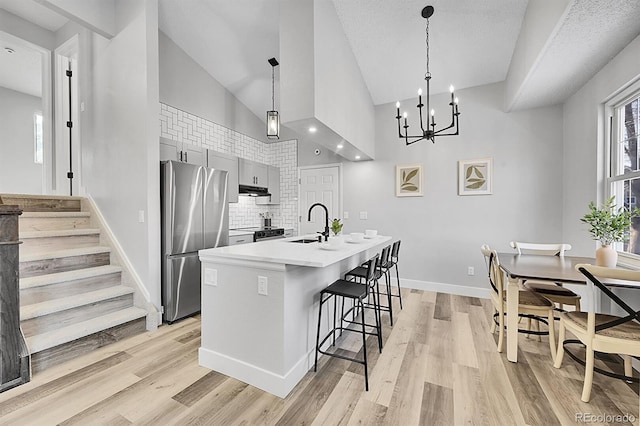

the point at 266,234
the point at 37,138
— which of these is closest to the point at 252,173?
the point at 266,234

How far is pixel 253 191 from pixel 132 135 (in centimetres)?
234

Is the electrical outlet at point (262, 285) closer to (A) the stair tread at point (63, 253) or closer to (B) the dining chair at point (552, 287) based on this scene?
(A) the stair tread at point (63, 253)

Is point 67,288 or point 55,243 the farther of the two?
point 55,243

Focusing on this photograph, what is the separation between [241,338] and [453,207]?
3.47 m

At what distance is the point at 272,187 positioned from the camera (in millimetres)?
5508

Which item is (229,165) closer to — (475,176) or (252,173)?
(252,173)

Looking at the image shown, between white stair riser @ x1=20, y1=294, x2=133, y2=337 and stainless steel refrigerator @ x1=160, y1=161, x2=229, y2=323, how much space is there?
0.40 meters

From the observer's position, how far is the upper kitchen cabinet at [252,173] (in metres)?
4.82

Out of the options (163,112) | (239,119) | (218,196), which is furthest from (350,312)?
(239,119)

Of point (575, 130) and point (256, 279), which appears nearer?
point (256, 279)

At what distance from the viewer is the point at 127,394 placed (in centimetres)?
184

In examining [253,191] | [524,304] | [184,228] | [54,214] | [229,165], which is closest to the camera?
[524,304]

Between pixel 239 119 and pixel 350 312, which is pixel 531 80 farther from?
pixel 239 119

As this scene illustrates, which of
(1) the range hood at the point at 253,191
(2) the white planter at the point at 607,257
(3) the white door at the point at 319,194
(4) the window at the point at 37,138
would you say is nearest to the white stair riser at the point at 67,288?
(1) the range hood at the point at 253,191
